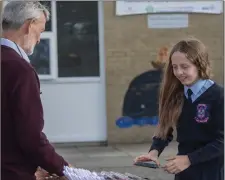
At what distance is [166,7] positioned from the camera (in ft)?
30.7

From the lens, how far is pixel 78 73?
954 centimetres

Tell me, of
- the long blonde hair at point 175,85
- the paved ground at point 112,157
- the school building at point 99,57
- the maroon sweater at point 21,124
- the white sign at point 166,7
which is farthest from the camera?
the school building at point 99,57

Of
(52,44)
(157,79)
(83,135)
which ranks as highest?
(52,44)

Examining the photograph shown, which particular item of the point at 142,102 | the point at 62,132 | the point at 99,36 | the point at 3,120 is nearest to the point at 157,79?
the point at 142,102

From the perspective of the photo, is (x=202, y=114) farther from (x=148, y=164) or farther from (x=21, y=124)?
(x=21, y=124)

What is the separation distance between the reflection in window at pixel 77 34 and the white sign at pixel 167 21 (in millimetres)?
884

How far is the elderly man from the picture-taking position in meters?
2.80

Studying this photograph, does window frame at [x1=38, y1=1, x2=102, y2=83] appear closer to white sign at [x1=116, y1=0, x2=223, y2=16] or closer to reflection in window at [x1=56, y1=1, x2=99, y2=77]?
reflection in window at [x1=56, y1=1, x2=99, y2=77]

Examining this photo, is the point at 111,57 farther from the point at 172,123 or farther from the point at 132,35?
the point at 172,123

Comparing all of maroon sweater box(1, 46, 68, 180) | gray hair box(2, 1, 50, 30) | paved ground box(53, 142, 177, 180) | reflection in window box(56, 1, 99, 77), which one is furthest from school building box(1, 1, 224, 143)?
maroon sweater box(1, 46, 68, 180)

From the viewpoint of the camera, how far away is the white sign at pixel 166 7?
30.3 feet

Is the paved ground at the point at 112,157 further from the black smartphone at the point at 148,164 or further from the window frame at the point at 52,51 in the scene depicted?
the black smartphone at the point at 148,164

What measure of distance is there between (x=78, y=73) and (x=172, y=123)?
6284mm

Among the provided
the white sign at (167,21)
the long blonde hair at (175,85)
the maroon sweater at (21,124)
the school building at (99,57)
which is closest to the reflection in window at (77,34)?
the school building at (99,57)
